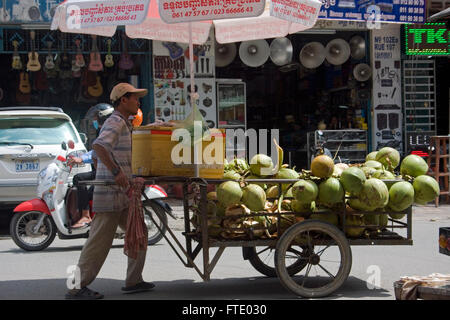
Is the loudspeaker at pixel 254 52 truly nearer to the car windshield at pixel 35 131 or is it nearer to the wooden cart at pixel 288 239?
the car windshield at pixel 35 131

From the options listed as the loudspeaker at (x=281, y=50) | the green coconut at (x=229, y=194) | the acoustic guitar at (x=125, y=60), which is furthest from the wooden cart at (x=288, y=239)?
the loudspeaker at (x=281, y=50)

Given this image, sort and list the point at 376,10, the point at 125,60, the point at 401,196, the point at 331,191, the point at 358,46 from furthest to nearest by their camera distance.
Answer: the point at 358,46, the point at 376,10, the point at 125,60, the point at 401,196, the point at 331,191

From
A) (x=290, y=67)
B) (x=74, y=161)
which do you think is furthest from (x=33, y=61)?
(x=290, y=67)

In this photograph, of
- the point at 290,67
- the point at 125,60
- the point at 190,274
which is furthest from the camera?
the point at 290,67

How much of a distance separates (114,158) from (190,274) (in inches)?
74.2

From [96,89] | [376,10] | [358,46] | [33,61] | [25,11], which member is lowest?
[96,89]

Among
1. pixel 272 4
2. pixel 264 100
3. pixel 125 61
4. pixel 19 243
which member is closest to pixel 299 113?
pixel 264 100

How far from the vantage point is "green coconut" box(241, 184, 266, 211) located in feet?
17.1

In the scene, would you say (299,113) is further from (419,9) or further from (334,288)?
(334,288)

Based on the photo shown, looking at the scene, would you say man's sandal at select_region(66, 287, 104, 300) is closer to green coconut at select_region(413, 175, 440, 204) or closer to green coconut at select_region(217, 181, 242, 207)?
green coconut at select_region(217, 181, 242, 207)

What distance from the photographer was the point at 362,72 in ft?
46.2

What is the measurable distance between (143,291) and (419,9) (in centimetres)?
1015

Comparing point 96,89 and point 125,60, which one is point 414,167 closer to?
point 125,60

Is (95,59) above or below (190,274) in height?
above
